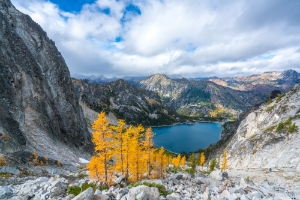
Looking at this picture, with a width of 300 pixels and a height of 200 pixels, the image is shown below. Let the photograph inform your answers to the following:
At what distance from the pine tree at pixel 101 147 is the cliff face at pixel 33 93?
15.4 meters

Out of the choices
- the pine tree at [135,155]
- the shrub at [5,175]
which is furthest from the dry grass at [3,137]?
the pine tree at [135,155]

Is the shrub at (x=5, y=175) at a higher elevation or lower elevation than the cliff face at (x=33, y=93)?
lower

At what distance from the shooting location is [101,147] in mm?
22266

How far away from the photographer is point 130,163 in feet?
94.4

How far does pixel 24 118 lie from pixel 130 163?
30682 millimetres

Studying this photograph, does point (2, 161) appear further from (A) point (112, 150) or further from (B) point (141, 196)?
(B) point (141, 196)

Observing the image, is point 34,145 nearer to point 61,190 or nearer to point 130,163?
point 130,163

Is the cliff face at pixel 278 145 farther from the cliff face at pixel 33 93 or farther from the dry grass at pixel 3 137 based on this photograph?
the dry grass at pixel 3 137

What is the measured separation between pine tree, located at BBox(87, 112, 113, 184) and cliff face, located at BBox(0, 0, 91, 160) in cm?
1541

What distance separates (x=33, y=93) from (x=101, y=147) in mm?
39786

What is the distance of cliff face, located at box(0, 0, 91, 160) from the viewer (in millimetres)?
38372

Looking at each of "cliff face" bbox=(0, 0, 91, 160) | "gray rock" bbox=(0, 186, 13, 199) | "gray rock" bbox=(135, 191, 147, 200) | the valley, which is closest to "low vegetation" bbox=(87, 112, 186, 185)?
the valley

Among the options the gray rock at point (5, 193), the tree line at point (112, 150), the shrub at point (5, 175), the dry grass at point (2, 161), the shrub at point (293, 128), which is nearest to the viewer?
the gray rock at point (5, 193)

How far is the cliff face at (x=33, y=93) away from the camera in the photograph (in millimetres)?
38372
